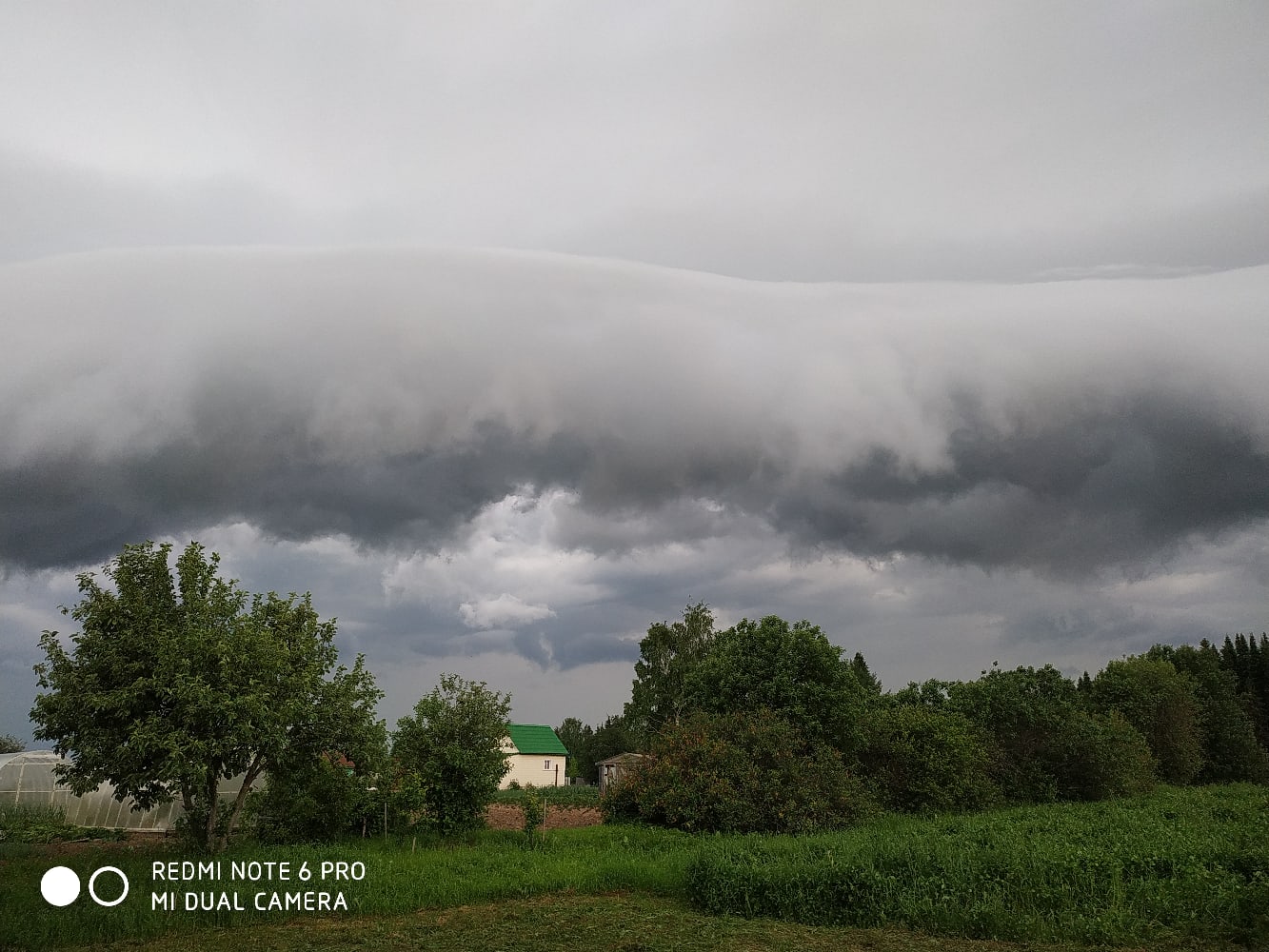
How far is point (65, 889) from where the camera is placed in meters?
13.3

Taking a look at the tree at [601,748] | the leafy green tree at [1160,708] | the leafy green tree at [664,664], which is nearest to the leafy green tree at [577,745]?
the tree at [601,748]

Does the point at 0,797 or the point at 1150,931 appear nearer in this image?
the point at 1150,931

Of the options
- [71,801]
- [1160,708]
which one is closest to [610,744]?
[1160,708]

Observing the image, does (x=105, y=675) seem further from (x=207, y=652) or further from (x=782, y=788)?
(x=782, y=788)

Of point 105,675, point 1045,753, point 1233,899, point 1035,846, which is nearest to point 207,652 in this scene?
point 105,675

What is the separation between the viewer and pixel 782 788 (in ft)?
72.4

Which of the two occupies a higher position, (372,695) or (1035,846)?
(372,695)

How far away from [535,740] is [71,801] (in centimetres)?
4219

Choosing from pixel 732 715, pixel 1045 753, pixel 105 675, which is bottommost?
pixel 1045 753

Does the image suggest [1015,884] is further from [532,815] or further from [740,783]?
[532,815]

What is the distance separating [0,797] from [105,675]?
1173 cm

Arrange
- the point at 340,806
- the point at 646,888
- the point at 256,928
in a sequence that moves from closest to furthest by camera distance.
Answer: the point at 256,928 < the point at 646,888 < the point at 340,806

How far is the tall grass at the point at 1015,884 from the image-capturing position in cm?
1077

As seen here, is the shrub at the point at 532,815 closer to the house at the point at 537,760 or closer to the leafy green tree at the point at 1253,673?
the house at the point at 537,760
